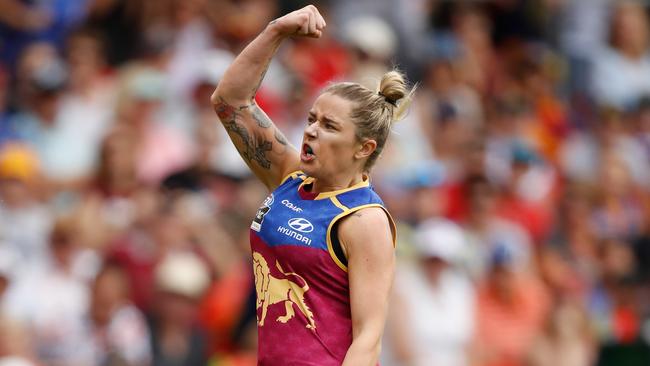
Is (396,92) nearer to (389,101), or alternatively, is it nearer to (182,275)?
(389,101)

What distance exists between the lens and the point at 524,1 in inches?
508

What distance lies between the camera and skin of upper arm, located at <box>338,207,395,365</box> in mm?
4988

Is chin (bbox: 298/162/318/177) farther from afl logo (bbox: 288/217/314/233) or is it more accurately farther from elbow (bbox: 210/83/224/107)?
elbow (bbox: 210/83/224/107)

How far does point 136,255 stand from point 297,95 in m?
2.01

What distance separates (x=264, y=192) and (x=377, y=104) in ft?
12.9

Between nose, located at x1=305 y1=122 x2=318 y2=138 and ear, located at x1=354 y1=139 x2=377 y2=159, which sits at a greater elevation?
nose, located at x1=305 y1=122 x2=318 y2=138

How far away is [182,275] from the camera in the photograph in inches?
315

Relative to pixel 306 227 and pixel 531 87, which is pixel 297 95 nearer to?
pixel 531 87

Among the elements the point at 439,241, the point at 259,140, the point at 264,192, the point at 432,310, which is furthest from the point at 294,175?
the point at 264,192

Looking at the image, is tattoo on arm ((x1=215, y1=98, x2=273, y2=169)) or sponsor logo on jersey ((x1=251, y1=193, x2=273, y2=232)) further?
tattoo on arm ((x1=215, y1=98, x2=273, y2=169))

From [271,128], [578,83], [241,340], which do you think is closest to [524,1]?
[578,83]

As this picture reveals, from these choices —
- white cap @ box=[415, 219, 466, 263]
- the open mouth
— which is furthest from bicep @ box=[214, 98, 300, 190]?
white cap @ box=[415, 219, 466, 263]

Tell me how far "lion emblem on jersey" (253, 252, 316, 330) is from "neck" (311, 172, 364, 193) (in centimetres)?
34

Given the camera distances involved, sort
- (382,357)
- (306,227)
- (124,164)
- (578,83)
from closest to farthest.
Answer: (306,227)
(382,357)
(124,164)
(578,83)
